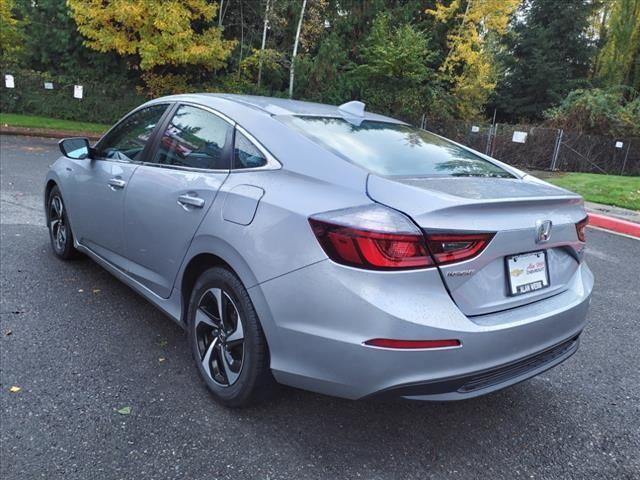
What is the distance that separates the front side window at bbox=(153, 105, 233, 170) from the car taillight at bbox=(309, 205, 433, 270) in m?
0.95

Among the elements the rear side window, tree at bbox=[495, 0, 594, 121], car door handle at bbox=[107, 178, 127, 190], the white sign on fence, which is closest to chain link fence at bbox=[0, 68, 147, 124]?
the white sign on fence

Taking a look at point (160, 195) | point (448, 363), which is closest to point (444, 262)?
A: point (448, 363)

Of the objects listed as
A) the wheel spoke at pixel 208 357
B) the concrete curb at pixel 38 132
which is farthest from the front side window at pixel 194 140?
the concrete curb at pixel 38 132

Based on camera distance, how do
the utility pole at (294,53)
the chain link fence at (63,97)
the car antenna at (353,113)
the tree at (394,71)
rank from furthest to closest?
the tree at (394,71)
the utility pole at (294,53)
the chain link fence at (63,97)
the car antenna at (353,113)

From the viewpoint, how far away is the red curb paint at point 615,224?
7859 millimetres

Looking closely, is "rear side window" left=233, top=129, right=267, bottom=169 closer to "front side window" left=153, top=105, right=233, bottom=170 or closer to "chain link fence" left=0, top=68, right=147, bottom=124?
"front side window" left=153, top=105, right=233, bottom=170

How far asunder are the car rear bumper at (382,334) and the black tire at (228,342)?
0.12m

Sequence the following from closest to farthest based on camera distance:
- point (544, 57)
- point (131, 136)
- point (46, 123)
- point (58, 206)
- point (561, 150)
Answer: point (131, 136)
point (58, 206)
point (46, 123)
point (561, 150)
point (544, 57)

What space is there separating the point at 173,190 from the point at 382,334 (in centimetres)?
159

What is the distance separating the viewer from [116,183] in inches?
136

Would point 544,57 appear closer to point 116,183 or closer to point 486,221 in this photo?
point 116,183

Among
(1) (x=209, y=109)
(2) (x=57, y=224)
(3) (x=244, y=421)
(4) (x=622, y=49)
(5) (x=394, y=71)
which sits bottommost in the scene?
(3) (x=244, y=421)

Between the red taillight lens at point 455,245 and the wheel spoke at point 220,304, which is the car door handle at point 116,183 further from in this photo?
the red taillight lens at point 455,245

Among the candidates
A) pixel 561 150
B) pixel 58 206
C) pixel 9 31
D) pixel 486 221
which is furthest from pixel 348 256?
pixel 9 31
